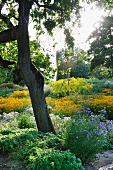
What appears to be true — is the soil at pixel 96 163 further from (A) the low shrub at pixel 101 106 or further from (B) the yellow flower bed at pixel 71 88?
(B) the yellow flower bed at pixel 71 88

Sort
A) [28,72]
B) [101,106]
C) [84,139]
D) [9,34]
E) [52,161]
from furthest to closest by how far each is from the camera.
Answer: [101,106] < [9,34] < [28,72] < [84,139] < [52,161]

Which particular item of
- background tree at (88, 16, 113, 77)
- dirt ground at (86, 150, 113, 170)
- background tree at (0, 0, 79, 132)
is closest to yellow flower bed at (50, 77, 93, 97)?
background tree at (88, 16, 113, 77)

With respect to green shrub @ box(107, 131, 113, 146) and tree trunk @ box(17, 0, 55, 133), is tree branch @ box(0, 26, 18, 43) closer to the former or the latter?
tree trunk @ box(17, 0, 55, 133)

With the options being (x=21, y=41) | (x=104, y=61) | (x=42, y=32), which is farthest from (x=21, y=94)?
(x=21, y=41)

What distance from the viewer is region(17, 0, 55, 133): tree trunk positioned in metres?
6.21

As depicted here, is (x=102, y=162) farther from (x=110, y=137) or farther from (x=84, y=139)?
(x=110, y=137)

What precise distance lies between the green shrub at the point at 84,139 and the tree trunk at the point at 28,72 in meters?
1.09

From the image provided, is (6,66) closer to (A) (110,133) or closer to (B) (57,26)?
(B) (57,26)

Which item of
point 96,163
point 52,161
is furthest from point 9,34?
point 96,163

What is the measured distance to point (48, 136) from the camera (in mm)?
5734

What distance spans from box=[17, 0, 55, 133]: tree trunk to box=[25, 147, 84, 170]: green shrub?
5.81ft

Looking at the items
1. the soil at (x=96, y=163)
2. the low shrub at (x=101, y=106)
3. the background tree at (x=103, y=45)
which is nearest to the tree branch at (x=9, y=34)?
the soil at (x=96, y=163)

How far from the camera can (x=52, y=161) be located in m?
4.38

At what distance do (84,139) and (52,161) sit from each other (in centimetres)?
88
